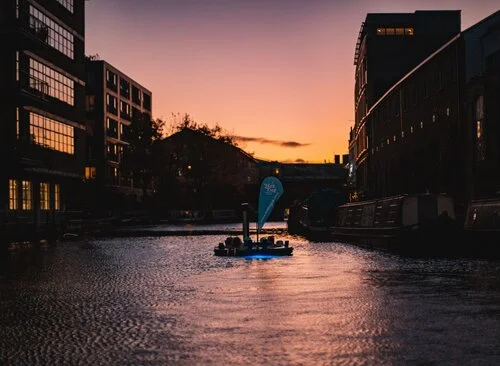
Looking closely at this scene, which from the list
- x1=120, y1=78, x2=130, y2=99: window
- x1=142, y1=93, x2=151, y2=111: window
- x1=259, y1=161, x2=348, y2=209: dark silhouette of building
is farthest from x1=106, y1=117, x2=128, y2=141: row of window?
x1=259, y1=161, x2=348, y2=209: dark silhouette of building

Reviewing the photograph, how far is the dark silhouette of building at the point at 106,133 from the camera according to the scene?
95500mm

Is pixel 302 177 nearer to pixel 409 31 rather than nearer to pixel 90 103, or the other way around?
pixel 90 103

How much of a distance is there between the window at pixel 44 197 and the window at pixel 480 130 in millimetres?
29774

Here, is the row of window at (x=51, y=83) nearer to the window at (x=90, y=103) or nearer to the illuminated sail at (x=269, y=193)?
the illuminated sail at (x=269, y=193)

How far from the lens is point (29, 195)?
5122 cm

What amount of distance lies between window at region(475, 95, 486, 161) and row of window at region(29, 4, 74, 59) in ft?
93.0

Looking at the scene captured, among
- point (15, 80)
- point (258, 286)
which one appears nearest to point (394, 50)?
point (15, 80)

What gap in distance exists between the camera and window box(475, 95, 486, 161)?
40.5 m

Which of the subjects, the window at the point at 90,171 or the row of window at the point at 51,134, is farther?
the window at the point at 90,171

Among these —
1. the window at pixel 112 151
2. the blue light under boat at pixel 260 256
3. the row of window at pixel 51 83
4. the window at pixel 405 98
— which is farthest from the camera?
the window at pixel 112 151

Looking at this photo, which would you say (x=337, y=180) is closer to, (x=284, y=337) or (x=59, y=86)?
(x=59, y=86)

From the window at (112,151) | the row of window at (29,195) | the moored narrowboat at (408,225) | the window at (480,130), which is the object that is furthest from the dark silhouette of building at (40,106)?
the window at (112,151)

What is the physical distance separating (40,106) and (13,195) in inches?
261

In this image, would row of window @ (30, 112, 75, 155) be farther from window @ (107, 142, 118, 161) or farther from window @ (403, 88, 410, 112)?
window @ (107, 142, 118, 161)
